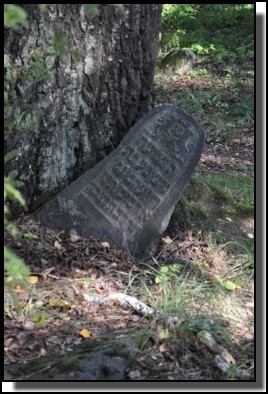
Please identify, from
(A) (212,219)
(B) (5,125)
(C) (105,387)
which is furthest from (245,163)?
(C) (105,387)

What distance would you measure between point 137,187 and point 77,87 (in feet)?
2.70

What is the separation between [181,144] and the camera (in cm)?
456

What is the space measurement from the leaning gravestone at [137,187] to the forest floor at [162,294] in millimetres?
117

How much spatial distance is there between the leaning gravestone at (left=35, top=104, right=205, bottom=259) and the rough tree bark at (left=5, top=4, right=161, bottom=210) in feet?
0.60

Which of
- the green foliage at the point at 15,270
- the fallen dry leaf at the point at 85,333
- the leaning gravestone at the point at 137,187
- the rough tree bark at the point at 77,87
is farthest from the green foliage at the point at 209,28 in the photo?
the green foliage at the point at 15,270

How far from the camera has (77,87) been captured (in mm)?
4363

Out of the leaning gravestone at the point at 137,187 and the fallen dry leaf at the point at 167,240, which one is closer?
the leaning gravestone at the point at 137,187

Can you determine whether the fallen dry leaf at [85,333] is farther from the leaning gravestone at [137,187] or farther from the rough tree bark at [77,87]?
the rough tree bark at [77,87]

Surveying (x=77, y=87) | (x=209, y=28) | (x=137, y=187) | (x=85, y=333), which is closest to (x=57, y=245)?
(x=137, y=187)

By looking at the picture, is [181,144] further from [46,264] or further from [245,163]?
[245,163]

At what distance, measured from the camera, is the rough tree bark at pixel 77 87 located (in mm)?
4113

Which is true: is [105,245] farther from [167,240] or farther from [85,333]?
[85,333]

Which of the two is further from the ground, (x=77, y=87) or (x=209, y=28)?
(x=209, y=28)

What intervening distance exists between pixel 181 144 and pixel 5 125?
4.37 ft
